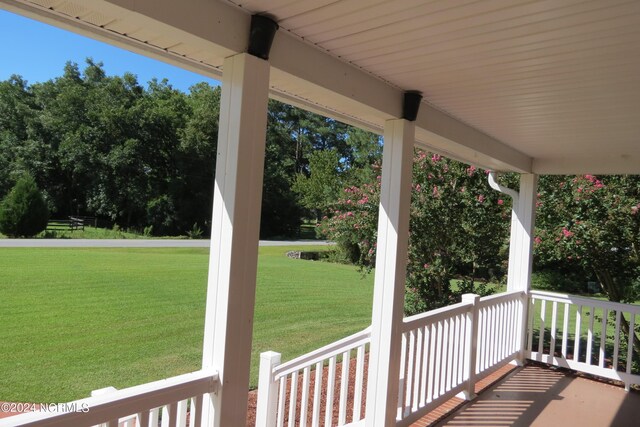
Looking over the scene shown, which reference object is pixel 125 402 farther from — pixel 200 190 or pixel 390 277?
pixel 200 190

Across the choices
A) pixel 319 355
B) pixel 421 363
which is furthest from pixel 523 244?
pixel 319 355

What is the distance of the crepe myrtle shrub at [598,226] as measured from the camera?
4.79 meters

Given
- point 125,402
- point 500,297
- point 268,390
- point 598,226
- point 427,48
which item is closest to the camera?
point 125,402

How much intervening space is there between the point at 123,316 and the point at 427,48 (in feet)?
22.1

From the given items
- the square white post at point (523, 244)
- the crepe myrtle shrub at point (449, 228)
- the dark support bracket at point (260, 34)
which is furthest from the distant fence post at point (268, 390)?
the crepe myrtle shrub at point (449, 228)

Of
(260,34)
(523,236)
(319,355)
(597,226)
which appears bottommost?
(319,355)

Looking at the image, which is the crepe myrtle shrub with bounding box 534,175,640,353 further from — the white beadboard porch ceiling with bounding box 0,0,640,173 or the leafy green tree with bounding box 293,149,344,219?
the leafy green tree with bounding box 293,149,344,219

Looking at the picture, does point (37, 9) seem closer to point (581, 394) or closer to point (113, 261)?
point (581, 394)

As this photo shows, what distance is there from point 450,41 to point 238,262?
1220 millimetres

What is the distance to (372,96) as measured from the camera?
212cm

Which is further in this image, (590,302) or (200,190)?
(200,190)

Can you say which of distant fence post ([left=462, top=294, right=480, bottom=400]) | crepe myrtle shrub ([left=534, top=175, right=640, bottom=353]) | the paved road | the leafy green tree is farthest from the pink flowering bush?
the leafy green tree

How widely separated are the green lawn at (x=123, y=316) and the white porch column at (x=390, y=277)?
254cm

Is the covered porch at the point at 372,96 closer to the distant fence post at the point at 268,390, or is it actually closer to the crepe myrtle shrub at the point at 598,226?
the distant fence post at the point at 268,390
